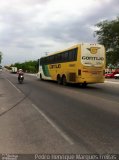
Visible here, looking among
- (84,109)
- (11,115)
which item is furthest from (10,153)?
(84,109)

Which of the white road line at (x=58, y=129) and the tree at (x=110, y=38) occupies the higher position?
the tree at (x=110, y=38)

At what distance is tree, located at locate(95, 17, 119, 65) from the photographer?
75.9 m

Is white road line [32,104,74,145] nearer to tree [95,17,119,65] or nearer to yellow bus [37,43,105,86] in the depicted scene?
yellow bus [37,43,105,86]

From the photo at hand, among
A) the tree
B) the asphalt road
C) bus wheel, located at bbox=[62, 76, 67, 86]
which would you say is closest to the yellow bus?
bus wheel, located at bbox=[62, 76, 67, 86]

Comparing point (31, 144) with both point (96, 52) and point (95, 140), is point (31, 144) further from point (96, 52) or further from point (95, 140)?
point (96, 52)

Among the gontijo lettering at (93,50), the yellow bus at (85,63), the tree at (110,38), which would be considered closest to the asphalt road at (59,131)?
the yellow bus at (85,63)

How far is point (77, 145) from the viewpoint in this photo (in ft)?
26.8

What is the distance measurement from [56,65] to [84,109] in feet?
73.4

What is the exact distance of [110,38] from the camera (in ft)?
253

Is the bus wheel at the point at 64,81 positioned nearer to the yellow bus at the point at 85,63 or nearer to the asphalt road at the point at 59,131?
the yellow bus at the point at 85,63

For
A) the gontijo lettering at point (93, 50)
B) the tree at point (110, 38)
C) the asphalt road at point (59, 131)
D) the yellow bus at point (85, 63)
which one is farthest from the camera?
the tree at point (110, 38)

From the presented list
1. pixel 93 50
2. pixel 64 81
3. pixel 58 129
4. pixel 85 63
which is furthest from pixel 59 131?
pixel 64 81

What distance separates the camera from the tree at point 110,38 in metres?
75.9

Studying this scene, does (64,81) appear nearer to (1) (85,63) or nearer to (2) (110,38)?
(1) (85,63)
